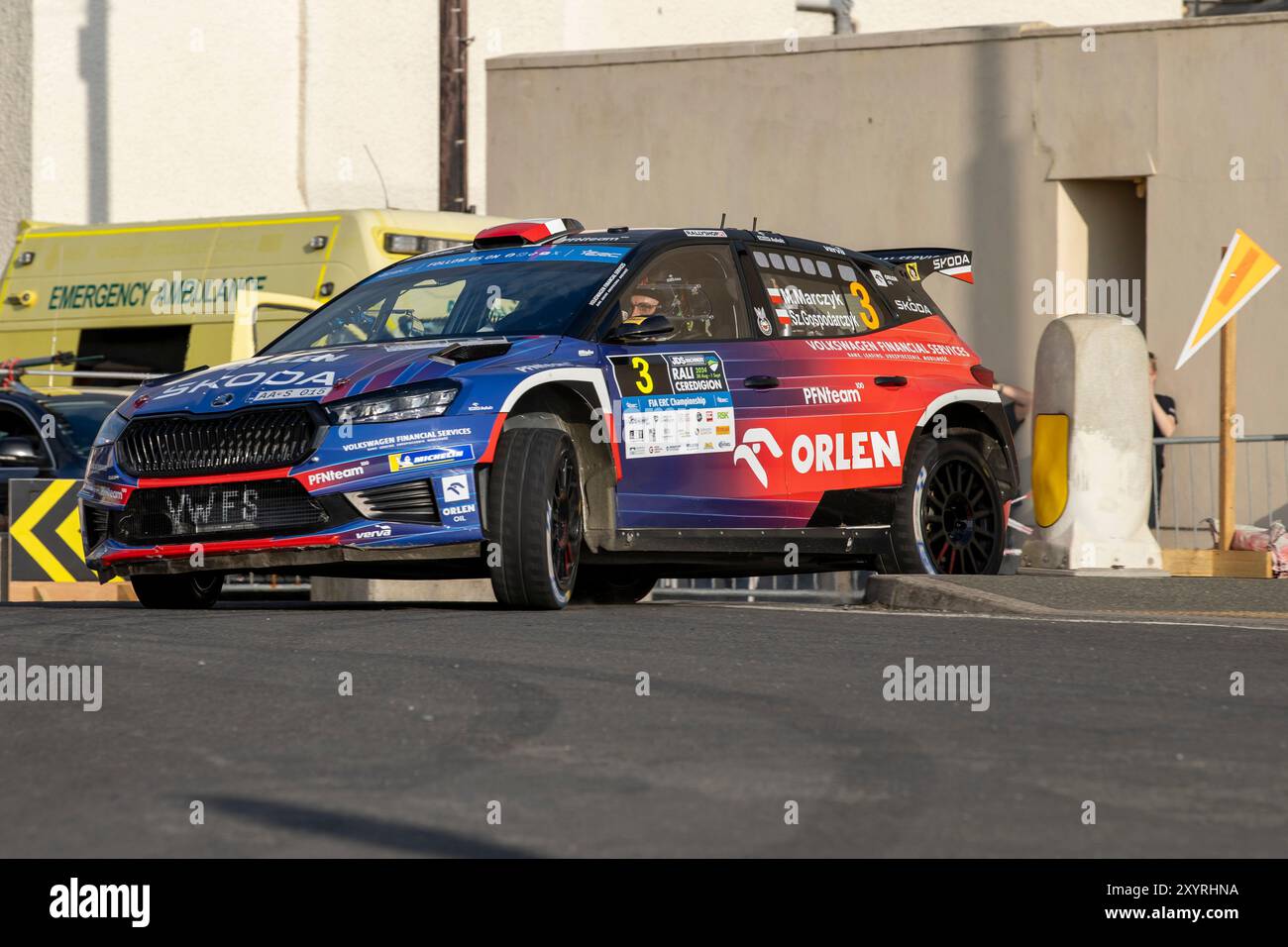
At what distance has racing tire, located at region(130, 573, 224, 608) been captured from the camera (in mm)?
10070

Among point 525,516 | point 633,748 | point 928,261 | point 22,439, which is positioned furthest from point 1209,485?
point 633,748

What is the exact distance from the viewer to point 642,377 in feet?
32.4

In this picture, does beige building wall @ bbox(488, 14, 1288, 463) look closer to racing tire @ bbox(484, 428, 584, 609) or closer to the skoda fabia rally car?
the skoda fabia rally car

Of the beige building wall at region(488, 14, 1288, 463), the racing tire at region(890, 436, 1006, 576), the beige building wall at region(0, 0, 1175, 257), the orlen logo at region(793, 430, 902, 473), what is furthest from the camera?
the beige building wall at region(0, 0, 1175, 257)

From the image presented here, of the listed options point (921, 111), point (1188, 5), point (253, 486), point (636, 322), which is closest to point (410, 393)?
point (253, 486)

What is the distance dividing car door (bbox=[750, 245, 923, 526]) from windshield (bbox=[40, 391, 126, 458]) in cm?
657

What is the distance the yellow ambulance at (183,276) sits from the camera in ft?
59.9

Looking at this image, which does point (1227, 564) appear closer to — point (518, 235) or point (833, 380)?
point (833, 380)

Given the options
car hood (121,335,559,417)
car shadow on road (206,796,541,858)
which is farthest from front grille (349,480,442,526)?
car shadow on road (206,796,541,858)

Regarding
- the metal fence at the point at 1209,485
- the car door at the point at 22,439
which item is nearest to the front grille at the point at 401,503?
the car door at the point at 22,439

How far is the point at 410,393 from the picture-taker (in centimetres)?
907

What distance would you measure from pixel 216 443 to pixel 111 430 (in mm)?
730

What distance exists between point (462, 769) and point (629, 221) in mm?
18892
